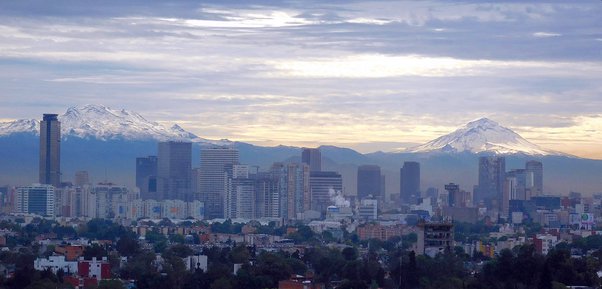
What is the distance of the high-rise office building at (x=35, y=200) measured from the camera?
513ft

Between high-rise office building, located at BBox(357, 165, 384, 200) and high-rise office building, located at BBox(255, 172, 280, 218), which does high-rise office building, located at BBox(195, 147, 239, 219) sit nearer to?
high-rise office building, located at BBox(255, 172, 280, 218)

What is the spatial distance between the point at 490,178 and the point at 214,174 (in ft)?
85.2

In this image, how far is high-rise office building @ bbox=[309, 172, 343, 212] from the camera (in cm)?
16612

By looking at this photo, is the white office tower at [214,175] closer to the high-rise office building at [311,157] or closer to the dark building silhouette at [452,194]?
the high-rise office building at [311,157]

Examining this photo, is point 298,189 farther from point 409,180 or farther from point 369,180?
point 409,180

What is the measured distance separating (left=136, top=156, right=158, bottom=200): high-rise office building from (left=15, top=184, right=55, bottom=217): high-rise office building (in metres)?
17.4

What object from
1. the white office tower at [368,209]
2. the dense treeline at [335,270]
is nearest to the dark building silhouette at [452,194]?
the white office tower at [368,209]

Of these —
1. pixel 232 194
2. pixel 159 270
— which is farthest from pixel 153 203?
pixel 159 270

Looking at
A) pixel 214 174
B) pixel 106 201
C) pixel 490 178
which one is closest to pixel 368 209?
pixel 490 178

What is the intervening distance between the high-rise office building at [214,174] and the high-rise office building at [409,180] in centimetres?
1649

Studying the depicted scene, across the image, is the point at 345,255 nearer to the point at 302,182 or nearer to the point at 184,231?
the point at 184,231

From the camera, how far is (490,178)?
172 meters

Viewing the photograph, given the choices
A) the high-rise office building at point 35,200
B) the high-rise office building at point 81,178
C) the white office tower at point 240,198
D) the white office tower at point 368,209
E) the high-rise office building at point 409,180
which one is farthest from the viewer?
the high-rise office building at point 81,178

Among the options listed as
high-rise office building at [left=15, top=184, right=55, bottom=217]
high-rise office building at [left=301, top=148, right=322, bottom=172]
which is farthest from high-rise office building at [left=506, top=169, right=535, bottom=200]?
high-rise office building at [left=15, top=184, right=55, bottom=217]
